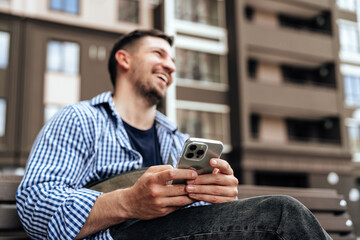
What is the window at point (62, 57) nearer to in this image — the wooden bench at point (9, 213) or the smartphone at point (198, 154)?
the wooden bench at point (9, 213)

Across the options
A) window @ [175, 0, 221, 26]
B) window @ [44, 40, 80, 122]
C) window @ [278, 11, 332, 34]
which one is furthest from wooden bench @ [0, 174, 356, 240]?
window @ [278, 11, 332, 34]

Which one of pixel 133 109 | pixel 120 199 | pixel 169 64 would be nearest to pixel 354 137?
pixel 169 64

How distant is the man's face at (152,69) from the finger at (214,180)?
3.41 ft

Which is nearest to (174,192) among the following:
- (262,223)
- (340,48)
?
(262,223)

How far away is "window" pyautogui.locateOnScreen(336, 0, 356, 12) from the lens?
69.9 ft

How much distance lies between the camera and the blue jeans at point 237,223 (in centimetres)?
160

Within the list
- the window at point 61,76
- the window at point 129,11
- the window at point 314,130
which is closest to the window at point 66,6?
the window at point 61,76

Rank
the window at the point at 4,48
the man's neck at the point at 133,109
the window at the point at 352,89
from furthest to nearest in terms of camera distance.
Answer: the window at the point at 352,89 → the window at the point at 4,48 → the man's neck at the point at 133,109

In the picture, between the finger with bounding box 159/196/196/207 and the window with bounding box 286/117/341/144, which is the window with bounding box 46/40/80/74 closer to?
the window with bounding box 286/117/341/144

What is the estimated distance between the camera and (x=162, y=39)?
2.96m

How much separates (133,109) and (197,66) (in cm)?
1567

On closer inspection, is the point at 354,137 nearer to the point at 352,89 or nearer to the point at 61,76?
the point at 352,89

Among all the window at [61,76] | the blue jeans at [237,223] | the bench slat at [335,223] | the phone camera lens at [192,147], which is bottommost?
the bench slat at [335,223]

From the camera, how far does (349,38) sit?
21.2 metres
